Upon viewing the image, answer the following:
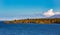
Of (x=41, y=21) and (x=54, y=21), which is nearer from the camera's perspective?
(x=54, y=21)

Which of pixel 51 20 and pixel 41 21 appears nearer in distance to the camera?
pixel 51 20

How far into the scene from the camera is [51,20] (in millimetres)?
93750

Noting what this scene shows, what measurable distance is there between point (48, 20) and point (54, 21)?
364 cm

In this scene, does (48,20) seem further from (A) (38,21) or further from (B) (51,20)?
(A) (38,21)

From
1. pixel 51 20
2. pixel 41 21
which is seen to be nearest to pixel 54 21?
pixel 51 20

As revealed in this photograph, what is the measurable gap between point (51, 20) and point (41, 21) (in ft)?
28.0

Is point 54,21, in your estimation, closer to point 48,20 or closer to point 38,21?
point 48,20

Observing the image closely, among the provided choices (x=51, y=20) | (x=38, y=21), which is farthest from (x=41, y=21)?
(x=51, y=20)

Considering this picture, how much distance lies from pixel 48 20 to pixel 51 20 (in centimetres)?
147

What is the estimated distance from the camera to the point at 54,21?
3612 inches

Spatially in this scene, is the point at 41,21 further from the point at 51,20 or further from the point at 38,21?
the point at 51,20

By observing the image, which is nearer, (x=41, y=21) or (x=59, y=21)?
(x=59, y=21)

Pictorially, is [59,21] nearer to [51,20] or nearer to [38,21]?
[51,20]

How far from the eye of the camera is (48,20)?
9444 cm
